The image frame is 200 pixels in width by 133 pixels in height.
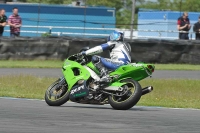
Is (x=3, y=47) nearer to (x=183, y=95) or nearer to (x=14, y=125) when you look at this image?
(x=183, y=95)

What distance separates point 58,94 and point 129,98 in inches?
59.8

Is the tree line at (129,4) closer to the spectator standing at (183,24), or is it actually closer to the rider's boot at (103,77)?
the spectator standing at (183,24)

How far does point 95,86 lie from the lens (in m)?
11.9

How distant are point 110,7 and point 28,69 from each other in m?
15.3

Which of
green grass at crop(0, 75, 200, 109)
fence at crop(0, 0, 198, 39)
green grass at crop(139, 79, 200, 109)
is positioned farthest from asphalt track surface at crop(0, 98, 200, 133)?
fence at crop(0, 0, 198, 39)

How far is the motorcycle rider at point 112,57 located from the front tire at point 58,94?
0.67 metres

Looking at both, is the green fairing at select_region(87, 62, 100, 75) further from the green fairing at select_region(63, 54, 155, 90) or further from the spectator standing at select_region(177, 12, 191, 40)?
the spectator standing at select_region(177, 12, 191, 40)

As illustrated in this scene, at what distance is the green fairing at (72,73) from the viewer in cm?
1195

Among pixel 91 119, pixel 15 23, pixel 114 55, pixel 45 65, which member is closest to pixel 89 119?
pixel 91 119

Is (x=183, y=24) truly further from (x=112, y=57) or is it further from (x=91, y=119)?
(x=91, y=119)

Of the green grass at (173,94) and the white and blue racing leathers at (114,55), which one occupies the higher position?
the white and blue racing leathers at (114,55)

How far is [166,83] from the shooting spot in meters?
18.0

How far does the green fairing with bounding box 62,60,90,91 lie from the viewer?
11953 mm

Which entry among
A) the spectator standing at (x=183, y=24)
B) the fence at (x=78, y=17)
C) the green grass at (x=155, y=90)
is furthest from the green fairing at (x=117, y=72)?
the fence at (x=78, y=17)
